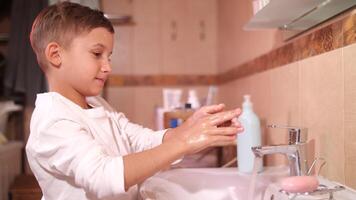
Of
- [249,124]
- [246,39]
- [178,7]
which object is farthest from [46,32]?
[178,7]

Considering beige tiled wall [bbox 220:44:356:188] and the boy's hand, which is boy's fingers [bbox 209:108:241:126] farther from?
beige tiled wall [bbox 220:44:356:188]

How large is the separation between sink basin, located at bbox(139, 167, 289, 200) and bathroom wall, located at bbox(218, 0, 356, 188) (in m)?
0.15

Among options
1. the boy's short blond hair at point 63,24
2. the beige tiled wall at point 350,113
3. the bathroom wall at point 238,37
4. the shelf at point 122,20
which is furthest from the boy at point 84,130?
the shelf at point 122,20

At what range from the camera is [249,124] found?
3.45 ft

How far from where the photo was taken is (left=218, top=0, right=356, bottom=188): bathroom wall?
0.74 m

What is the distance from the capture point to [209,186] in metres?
0.88

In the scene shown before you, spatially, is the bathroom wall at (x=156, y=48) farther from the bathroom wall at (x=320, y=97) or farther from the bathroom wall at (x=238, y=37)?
the bathroom wall at (x=320, y=97)

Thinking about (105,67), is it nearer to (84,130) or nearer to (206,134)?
(84,130)

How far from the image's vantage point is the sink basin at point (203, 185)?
Result: 2.73ft

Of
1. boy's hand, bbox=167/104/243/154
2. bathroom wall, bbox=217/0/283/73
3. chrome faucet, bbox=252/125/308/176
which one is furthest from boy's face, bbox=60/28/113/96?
bathroom wall, bbox=217/0/283/73

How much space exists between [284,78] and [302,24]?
0.64 feet

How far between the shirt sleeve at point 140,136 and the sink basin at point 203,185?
0.09m

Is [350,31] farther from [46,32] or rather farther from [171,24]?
[171,24]

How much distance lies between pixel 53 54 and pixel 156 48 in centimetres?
164
